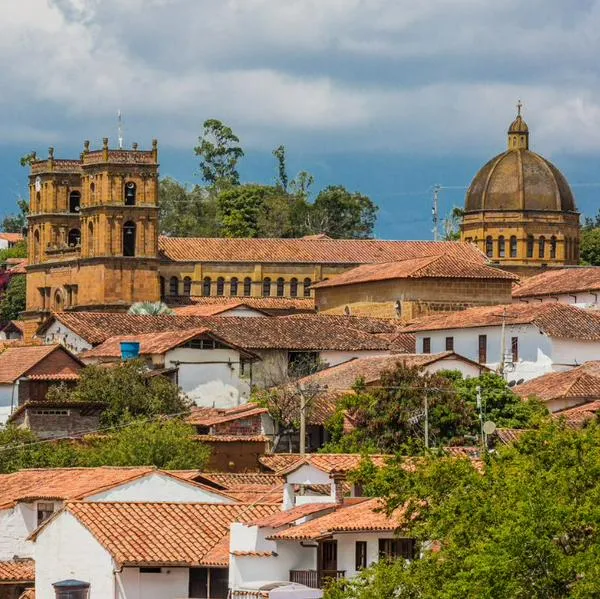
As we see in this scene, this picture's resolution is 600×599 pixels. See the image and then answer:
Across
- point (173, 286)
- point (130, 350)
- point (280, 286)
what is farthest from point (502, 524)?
point (280, 286)

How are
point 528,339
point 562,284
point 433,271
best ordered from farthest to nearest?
point 562,284 < point 433,271 < point 528,339

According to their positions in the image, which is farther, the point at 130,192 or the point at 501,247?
the point at 501,247

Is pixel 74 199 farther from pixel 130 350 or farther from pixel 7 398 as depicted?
pixel 7 398

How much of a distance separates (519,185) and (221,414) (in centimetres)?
5288

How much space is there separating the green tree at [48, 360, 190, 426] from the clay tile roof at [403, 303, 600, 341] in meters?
12.6

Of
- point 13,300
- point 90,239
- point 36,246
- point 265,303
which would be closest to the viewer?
point 90,239

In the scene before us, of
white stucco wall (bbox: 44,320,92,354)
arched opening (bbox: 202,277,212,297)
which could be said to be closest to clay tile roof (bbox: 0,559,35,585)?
white stucco wall (bbox: 44,320,92,354)

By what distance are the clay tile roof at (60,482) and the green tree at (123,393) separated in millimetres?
15821

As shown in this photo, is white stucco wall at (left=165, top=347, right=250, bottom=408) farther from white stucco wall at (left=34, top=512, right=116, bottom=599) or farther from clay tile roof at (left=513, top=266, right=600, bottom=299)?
white stucco wall at (left=34, top=512, right=116, bottom=599)

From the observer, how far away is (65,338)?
3474 inches

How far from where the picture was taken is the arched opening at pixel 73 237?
118375 millimetres

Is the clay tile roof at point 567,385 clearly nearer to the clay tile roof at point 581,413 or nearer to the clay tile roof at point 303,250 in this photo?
the clay tile roof at point 581,413

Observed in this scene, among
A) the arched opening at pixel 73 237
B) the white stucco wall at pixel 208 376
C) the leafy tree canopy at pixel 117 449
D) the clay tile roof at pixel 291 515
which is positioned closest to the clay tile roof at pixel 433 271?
the arched opening at pixel 73 237

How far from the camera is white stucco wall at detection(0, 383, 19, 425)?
73812 millimetres
